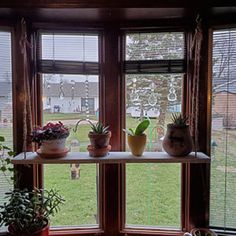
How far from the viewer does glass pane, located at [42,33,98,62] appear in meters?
1.78

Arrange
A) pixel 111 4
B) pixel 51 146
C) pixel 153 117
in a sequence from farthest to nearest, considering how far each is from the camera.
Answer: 1. pixel 153 117
2. pixel 51 146
3. pixel 111 4

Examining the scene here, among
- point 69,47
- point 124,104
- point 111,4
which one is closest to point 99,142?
point 124,104

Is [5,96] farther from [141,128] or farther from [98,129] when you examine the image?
[141,128]

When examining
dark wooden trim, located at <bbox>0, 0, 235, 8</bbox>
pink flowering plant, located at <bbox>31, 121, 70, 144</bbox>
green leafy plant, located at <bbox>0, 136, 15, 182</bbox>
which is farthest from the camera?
green leafy plant, located at <bbox>0, 136, 15, 182</bbox>

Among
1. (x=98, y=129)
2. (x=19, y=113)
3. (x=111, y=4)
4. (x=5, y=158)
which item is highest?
(x=111, y=4)

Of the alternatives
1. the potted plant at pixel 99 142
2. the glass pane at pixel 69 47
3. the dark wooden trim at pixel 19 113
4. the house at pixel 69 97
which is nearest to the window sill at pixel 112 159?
the potted plant at pixel 99 142

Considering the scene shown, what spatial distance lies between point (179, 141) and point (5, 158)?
3.98ft

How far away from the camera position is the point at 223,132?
1752 mm

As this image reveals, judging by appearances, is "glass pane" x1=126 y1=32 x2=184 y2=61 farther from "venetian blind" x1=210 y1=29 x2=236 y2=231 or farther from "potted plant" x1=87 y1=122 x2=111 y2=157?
"potted plant" x1=87 y1=122 x2=111 y2=157

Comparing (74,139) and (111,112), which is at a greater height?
(111,112)

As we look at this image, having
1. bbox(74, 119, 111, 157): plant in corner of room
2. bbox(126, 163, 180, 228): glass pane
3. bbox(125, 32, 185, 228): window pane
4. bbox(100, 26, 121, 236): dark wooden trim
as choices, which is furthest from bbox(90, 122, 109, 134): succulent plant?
bbox(126, 163, 180, 228): glass pane

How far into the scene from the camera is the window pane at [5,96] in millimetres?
1735

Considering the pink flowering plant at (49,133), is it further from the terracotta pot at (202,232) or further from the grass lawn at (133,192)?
the terracotta pot at (202,232)

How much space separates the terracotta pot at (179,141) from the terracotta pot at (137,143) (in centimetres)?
17
